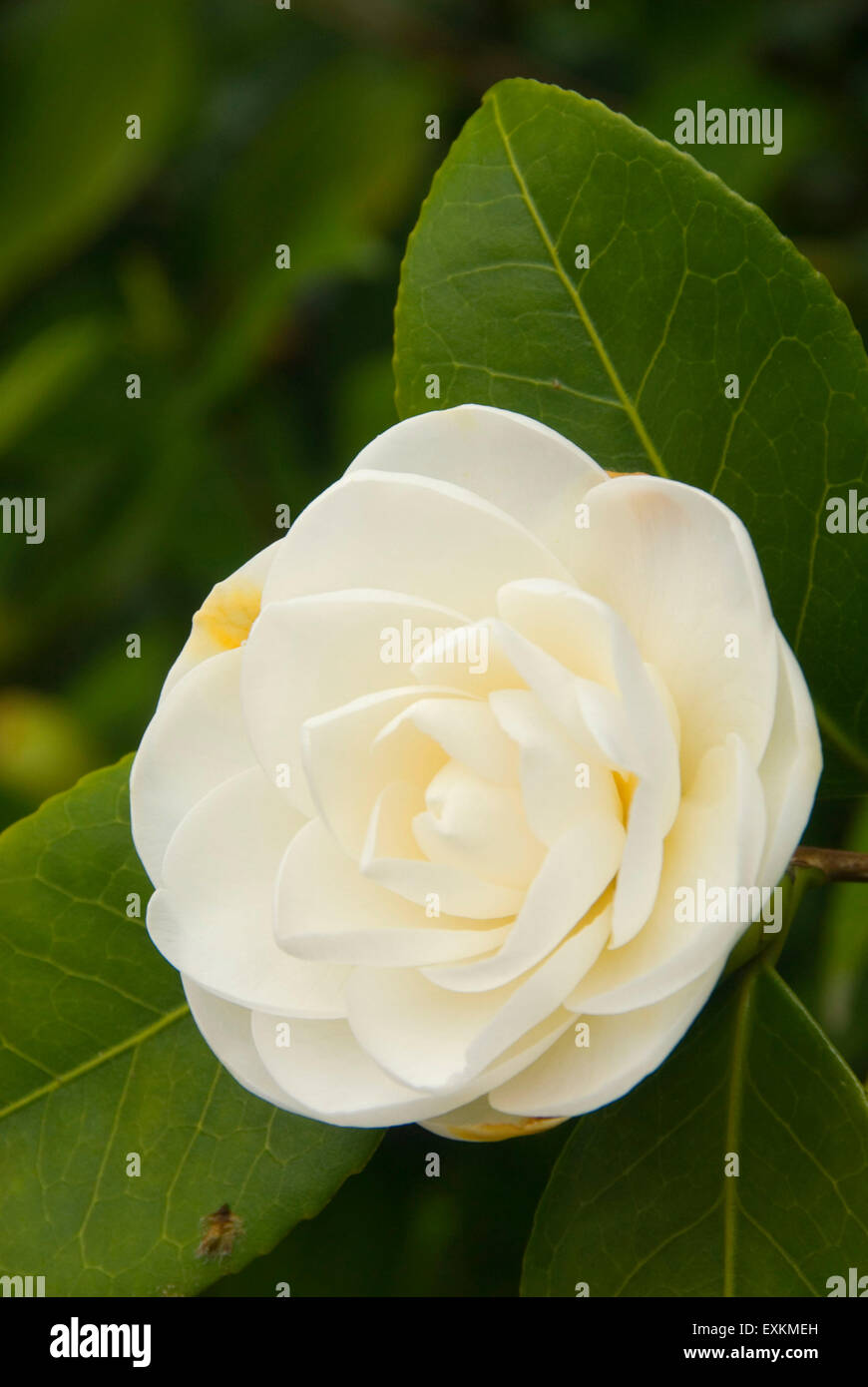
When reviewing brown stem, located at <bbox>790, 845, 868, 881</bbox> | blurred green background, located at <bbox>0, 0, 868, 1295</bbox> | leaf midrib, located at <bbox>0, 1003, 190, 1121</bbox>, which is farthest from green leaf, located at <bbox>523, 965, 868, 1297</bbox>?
blurred green background, located at <bbox>0, 0, 868, 1295</bbox>

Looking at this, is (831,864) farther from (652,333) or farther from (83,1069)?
(83,1069)

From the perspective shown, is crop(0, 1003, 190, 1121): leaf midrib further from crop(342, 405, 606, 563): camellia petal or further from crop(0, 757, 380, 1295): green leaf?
crop(342, 405, 606, 563): camellia petal

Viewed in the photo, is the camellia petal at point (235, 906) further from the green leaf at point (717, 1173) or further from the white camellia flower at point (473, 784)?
the green leaf at point (717, 1173)

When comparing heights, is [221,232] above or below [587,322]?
above

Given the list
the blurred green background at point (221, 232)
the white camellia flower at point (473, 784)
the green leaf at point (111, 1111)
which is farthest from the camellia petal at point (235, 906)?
the blurred green background at point (221, 232)

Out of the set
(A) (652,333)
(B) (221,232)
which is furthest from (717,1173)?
(B) (221,232)

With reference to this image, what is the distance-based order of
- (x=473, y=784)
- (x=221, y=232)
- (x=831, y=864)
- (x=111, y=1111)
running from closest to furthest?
(x=473, y=784)
(x=831, y=864)
(x=111, y=1111)
(x=221, y=232)
